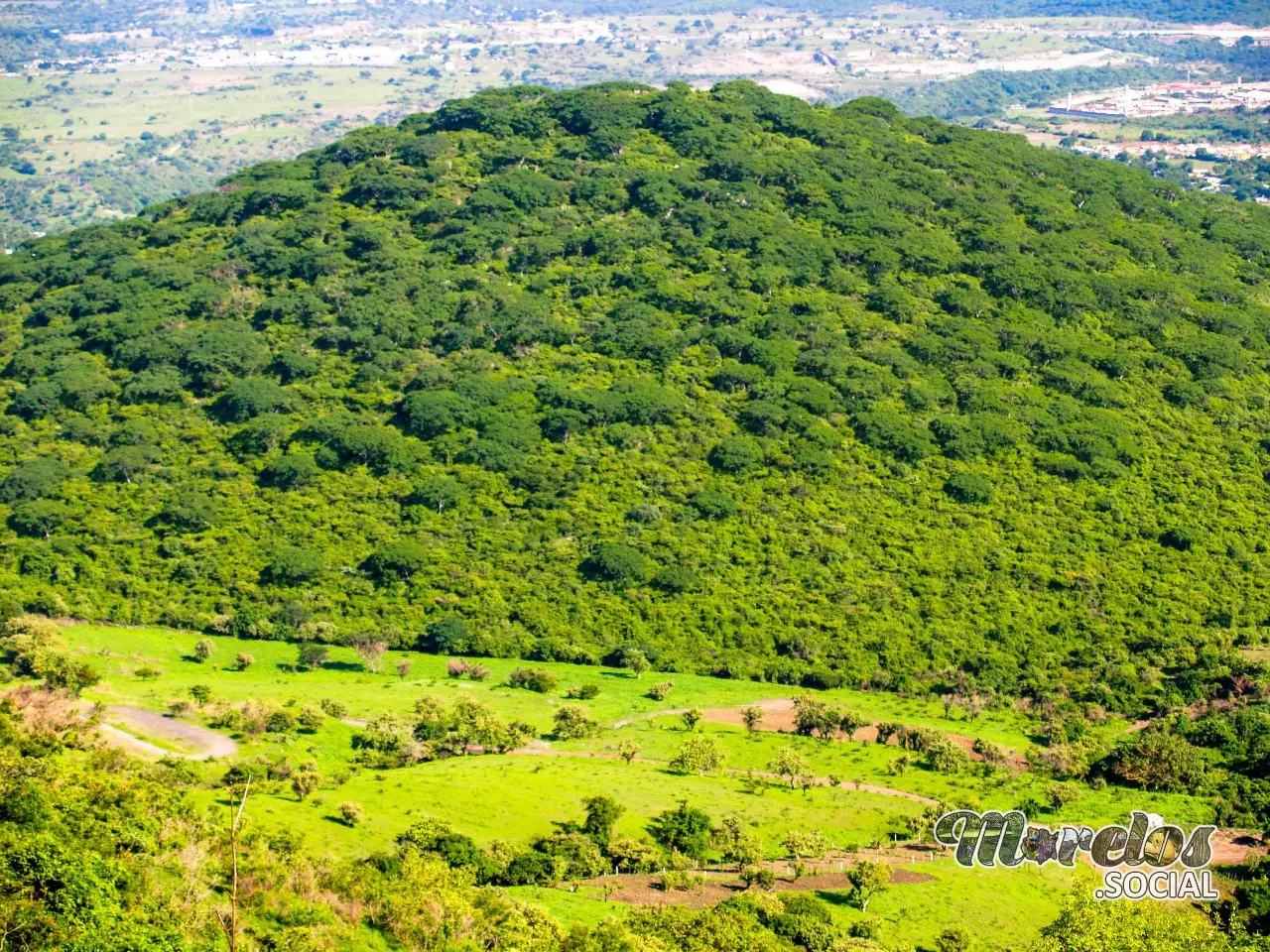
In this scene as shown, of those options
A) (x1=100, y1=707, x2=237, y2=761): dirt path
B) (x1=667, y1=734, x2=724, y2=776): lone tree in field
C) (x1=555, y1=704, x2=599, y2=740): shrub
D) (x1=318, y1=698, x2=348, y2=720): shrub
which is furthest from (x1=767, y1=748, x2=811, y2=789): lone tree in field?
(x1=100, y1=707, x2=237, y2=761): dirt path

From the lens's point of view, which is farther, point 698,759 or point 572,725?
point 572,725

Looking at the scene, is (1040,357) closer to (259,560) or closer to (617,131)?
(617,131)

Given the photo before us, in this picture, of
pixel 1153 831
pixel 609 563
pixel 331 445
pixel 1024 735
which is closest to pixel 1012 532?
pixel 1024 735

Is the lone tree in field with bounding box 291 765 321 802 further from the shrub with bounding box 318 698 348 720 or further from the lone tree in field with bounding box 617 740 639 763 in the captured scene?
the lone tree in field with bounding box 617 740 639 763

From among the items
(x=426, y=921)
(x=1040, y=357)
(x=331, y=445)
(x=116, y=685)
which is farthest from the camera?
(x=1040, y=357)

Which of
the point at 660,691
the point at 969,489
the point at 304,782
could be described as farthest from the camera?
the point at 969,489

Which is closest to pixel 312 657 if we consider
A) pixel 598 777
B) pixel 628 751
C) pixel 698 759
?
pixel 628 751

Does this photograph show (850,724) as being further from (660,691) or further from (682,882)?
(682,882)
